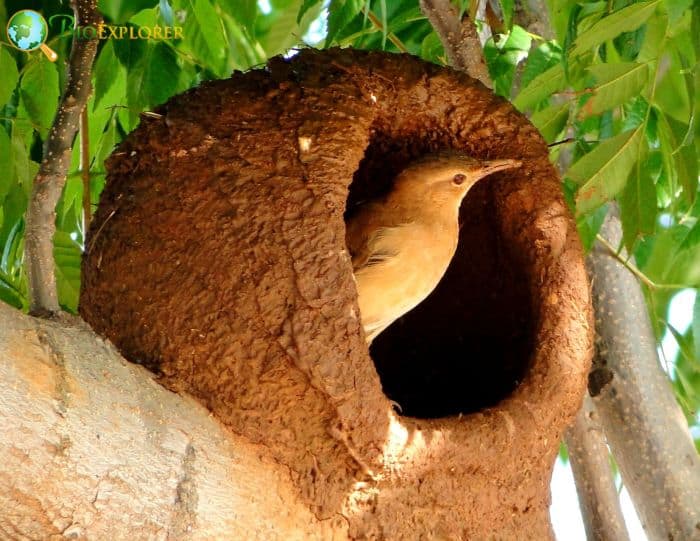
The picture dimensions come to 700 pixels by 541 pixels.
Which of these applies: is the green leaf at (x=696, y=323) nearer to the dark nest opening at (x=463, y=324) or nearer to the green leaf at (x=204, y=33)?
the dark nest opening at (x=463, y=324)

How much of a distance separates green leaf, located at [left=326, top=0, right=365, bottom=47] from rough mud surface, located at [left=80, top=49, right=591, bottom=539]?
0.32 ft

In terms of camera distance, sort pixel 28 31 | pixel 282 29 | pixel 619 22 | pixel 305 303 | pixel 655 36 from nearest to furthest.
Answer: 1. pixel 305 303
2. pixel 619 22
3. pixel 655 36
4. pixel 28 31
5. pixel 282 29

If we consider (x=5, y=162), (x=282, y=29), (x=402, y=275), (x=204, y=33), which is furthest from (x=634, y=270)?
(x=5, y=162)

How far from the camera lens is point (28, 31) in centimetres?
390

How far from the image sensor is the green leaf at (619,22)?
341cm

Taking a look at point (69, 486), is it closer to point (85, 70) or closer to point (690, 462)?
point (85, 70)

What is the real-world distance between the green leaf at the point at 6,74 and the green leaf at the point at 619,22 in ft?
6.05

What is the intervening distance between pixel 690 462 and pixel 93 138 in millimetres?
2843

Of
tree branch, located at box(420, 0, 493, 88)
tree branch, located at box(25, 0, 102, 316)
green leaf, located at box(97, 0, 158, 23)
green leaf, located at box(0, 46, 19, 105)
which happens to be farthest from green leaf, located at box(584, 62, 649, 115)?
green leaf, located at box(0, 46, 19, 105)

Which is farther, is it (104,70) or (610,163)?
(104,70)

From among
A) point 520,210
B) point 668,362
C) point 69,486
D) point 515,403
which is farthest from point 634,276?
point 69,486

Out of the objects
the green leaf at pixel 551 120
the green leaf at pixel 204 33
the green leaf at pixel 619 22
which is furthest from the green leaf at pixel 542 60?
the green leaf at pixel 204 33

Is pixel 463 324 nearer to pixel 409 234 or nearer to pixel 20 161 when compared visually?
pixel 409 234

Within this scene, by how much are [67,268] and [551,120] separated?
6.19 feet
